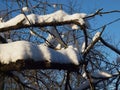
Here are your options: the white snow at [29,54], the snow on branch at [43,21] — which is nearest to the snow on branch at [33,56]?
the white snow at [29,54]

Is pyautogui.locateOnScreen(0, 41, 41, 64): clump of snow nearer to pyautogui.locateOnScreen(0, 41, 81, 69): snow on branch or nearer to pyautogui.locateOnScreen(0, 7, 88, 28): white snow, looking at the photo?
pyautogui.locateOnScreen(0, 41, 81, 69): snow on branch

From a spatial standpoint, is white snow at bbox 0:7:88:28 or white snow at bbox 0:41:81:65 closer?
white snow at bbox 0:41:81:65

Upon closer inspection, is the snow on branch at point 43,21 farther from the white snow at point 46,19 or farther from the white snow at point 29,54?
the white snow at point 29,54

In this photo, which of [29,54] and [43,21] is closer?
[29,54]

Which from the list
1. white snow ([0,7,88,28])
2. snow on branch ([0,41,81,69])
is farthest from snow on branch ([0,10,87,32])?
snow on branch ([0,41,81,69])

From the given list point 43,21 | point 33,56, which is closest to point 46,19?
point 43,21

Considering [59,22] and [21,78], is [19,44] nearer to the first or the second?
[59,22]

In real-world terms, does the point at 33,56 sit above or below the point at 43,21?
below

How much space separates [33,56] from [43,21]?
0.65m

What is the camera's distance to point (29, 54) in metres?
1.73

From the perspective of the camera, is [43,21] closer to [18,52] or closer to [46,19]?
[46,19]

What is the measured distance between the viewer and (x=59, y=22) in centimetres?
235

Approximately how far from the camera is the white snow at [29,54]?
5.68 ft

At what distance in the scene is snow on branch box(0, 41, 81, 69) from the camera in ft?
5.68
